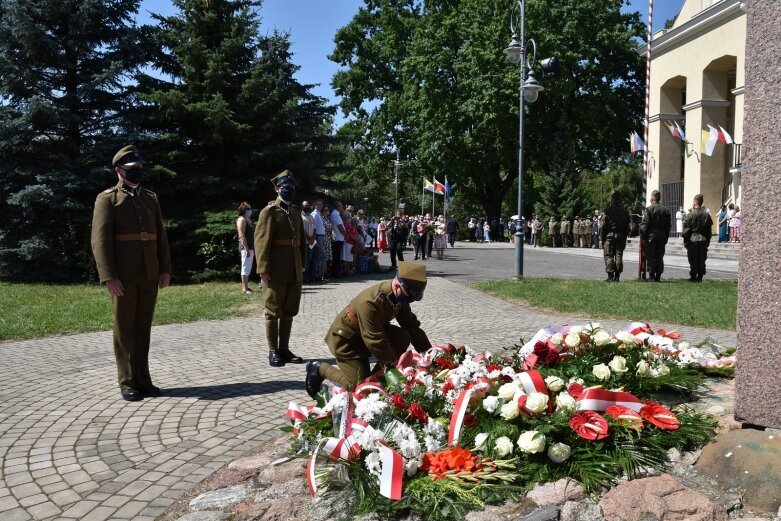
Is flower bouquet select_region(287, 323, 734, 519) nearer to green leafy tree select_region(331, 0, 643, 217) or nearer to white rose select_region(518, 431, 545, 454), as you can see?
white rose select_region(518, 431, 545, 454)

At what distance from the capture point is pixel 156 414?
5098 mm

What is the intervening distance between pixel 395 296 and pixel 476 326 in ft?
14.7

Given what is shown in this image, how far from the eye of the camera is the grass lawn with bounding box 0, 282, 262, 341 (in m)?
9.44

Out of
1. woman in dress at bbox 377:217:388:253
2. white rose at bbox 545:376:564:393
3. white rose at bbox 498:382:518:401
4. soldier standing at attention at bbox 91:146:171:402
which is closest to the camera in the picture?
white rose at bbox 498:382:518:401

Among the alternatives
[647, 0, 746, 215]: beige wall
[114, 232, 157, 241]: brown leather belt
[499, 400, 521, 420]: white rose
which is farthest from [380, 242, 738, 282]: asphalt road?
[499, 400, 521, 420]: white rose

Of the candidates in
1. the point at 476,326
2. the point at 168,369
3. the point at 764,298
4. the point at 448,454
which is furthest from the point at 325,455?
the point at 476,326

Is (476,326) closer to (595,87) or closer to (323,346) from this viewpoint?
(323,346)

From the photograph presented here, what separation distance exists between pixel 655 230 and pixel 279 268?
10156mm

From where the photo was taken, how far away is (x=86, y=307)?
37.7 feet

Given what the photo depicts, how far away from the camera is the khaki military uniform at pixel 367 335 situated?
4.78 m

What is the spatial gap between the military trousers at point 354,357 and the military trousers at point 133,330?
1.67 metres

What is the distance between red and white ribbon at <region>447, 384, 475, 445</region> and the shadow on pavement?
245 centimetres

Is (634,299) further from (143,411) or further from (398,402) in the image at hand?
(143,411)

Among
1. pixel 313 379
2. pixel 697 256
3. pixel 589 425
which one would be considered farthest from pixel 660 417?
pixel 697 256
